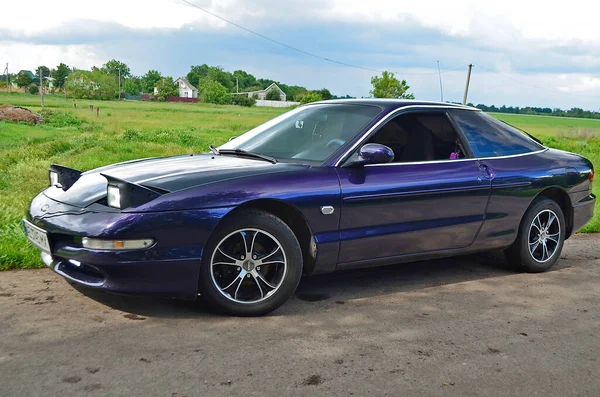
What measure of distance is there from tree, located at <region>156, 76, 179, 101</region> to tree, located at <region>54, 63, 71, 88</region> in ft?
63.7

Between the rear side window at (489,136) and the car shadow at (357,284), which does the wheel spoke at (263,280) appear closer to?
the car shadow at (357,284)

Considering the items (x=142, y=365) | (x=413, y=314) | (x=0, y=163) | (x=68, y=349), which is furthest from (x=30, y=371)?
(x=0, y=163)

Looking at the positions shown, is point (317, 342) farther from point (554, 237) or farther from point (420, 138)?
point (554, 237)

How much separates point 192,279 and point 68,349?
0.87 m

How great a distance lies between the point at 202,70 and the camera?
166 metres

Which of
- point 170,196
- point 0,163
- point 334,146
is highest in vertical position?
point 334,146

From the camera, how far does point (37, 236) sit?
4465mm

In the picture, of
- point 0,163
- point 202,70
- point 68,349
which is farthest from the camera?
point 202,70

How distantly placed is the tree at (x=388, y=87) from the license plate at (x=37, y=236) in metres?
65.8

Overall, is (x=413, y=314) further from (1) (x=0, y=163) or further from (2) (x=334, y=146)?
(1) (x=0, y=163)

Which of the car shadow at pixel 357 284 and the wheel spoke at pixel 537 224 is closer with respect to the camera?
the car shadow at pixel 357 284

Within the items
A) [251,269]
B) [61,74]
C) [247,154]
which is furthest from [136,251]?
[61,74]

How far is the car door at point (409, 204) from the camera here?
482cm

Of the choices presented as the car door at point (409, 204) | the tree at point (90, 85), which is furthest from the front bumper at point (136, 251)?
the tree at point (90, 85)
